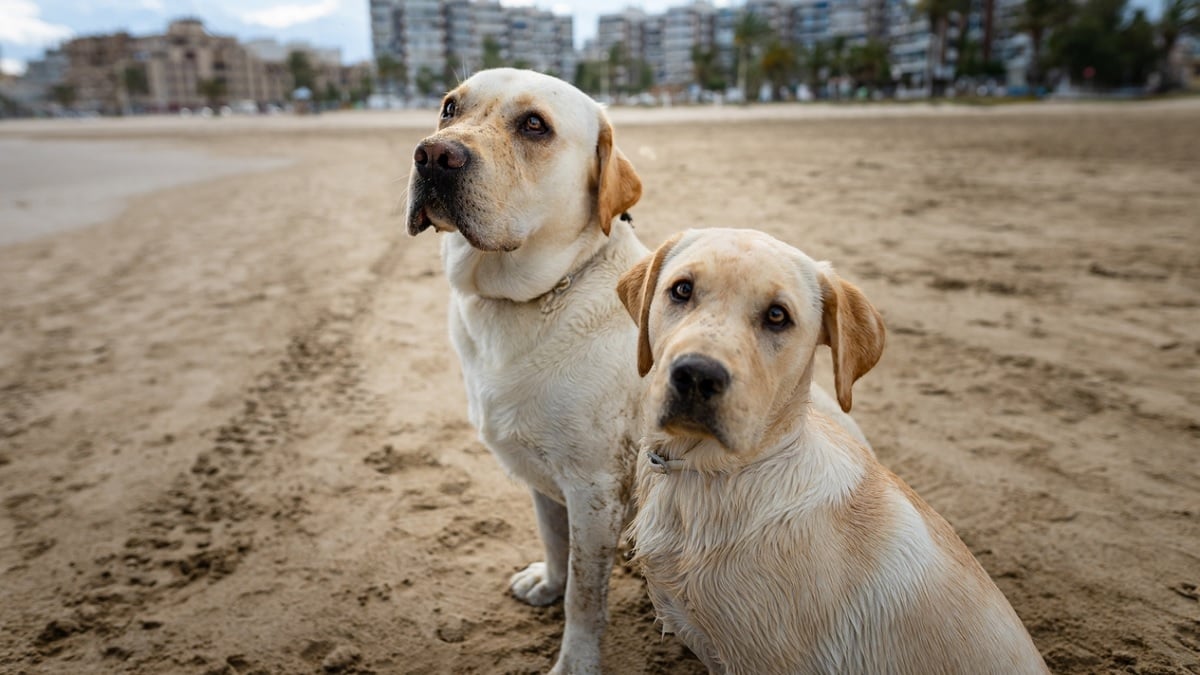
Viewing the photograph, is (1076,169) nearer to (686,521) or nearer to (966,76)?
(686,521)

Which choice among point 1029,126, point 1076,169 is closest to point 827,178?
point 1076,169

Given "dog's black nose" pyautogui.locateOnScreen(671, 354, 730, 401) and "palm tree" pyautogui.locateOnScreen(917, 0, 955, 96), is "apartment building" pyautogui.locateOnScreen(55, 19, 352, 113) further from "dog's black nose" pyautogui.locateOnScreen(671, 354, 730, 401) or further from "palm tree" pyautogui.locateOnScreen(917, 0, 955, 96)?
"dog's black nose" pyautogui.locateOnScreen(671, 354, 730, 401)

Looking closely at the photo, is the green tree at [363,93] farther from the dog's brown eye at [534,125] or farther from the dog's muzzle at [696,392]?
the dog's muzzle at [696,392]

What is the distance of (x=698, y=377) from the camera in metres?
1.88

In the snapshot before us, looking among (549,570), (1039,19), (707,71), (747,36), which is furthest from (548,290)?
(707,71)

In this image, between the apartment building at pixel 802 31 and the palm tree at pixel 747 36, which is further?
the apartment building at pixel 802 31

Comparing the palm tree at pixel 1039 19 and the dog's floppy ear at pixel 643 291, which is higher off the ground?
the palm tree at pixel 1039 19

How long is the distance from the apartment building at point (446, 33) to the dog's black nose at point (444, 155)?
131117mm

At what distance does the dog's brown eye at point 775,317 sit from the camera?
6.82 feet

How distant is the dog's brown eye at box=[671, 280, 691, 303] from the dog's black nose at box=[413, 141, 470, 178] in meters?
0.99

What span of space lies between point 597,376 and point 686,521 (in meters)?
0.75

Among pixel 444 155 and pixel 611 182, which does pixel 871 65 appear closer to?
pixel 611 182

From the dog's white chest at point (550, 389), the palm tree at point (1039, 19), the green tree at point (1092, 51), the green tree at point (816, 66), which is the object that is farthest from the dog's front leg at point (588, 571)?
the green tree at point (816, 66)

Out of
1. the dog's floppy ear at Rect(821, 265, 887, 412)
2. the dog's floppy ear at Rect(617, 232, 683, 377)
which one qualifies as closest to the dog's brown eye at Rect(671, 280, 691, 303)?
the dog's floppy ear at Rect(617, 232, 683, 377)
